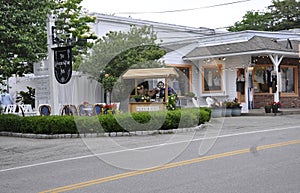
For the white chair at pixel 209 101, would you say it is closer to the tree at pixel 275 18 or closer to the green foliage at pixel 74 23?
the green foliage at pixel 74 23

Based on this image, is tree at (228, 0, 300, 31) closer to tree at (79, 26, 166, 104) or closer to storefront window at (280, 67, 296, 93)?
storefront window at (280, 67, 296, 93)

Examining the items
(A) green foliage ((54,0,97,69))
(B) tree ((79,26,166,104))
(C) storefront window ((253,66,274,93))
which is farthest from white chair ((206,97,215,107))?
(A) green foliage ((54,0,97,69))

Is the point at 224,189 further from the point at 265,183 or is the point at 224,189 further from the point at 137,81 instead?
the point at 137,81

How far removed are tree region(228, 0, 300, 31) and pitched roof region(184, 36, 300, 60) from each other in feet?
76.1

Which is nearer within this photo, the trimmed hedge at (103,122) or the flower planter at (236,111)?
the trimmed hedge at (103,122)

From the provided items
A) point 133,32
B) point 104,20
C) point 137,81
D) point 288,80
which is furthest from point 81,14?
point 288,80

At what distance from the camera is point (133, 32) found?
2559cm

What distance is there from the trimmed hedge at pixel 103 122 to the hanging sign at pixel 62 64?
4.93ft

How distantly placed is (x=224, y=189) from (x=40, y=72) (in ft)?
43.2

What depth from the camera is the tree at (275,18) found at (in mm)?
50219

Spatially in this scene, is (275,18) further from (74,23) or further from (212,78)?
(74,23)

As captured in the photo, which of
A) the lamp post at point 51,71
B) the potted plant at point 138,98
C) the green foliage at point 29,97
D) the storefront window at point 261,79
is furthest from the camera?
the green foliage at point 29,97

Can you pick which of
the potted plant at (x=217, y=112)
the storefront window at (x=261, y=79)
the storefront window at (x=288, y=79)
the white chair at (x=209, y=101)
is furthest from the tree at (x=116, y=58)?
the storefront window at (x=288, y=79)

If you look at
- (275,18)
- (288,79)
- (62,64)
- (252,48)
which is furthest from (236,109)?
(275,18)
